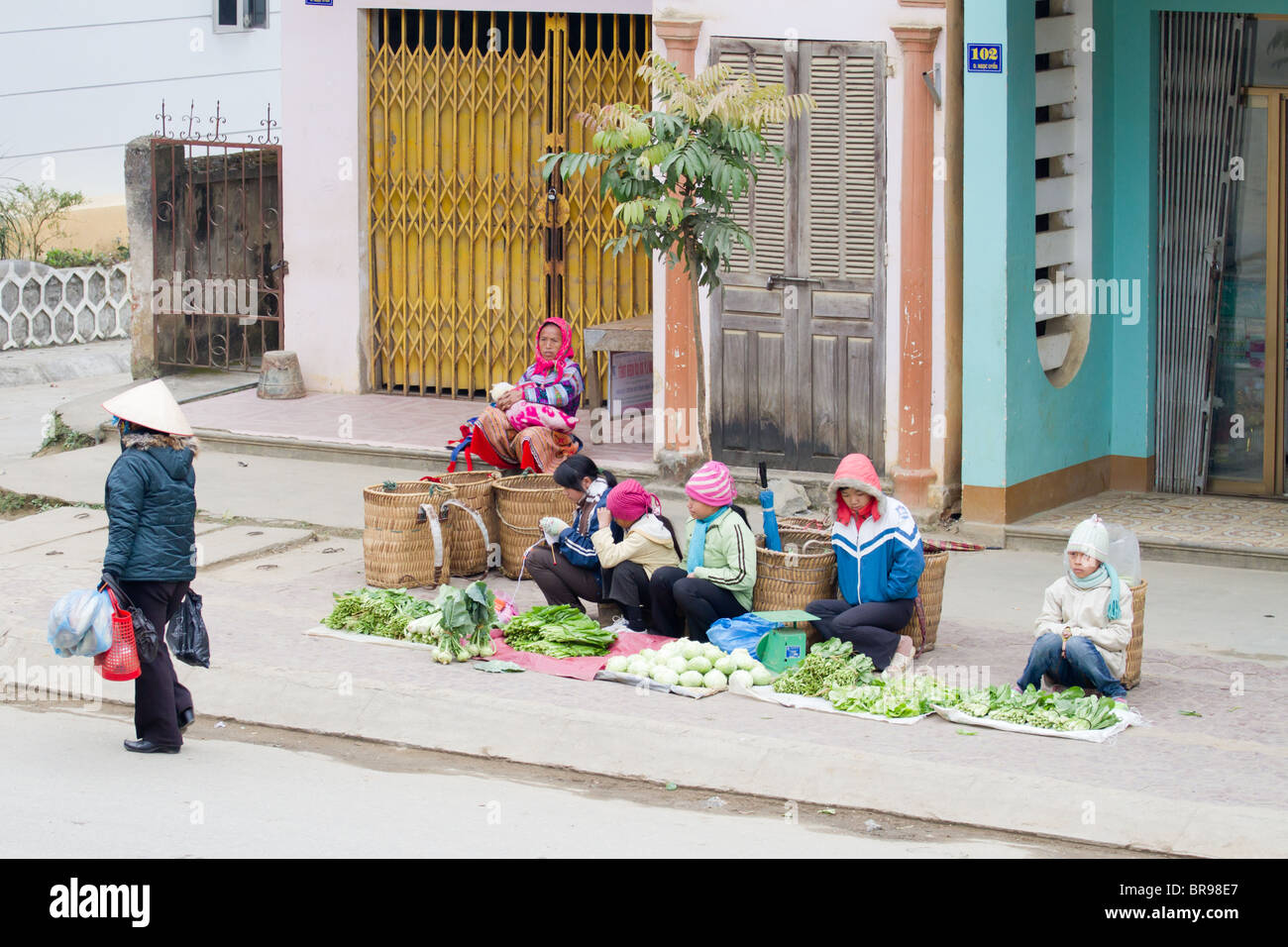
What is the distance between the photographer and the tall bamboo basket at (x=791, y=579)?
843cm

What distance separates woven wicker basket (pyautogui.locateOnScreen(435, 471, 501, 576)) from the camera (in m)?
9.96

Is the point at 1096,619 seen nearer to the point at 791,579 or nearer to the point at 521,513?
the point at 791,579

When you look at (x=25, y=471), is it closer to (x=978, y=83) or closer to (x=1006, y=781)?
(x=978, y=83)

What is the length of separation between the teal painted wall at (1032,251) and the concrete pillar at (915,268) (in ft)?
1.46

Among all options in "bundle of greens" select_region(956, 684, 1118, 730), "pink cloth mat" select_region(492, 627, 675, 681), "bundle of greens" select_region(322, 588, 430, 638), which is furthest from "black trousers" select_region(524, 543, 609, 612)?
"bundle of greens" select_region(956, 684, 1118, 730)

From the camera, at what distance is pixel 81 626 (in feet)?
22.7

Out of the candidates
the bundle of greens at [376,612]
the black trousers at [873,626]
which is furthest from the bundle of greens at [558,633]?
the black trousers at [873,626]

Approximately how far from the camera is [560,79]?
13875 millimetres

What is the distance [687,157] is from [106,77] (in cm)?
1414

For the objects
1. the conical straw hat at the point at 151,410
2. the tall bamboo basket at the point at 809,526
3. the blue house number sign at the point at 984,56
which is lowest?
the tall bamboo basket at the point at 809,526

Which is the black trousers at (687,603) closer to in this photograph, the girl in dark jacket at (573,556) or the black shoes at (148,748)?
the girl in dark jacket at (573,556)

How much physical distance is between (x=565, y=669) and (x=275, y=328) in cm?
828

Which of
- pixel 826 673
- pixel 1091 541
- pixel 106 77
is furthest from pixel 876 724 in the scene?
pixel 106 77

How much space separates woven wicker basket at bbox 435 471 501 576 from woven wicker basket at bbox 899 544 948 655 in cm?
287
